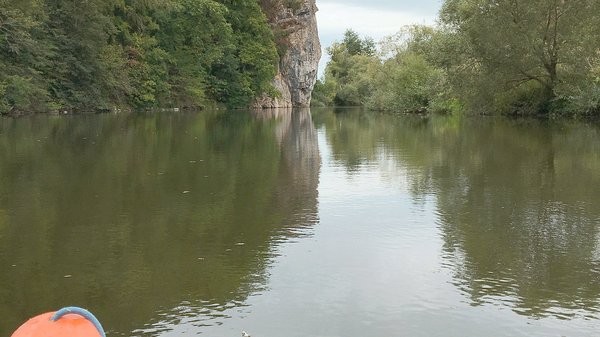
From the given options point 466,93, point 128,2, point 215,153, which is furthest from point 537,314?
point 128,2

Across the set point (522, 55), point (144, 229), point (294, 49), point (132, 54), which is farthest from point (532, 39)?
point (294, 49)

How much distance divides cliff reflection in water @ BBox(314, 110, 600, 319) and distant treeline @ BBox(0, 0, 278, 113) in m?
25.6

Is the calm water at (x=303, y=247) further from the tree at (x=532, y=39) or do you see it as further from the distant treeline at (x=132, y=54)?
the distant treeline at (x=132, y=54)

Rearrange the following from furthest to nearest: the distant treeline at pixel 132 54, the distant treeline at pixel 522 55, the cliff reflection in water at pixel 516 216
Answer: the distant treeline at pixel 132 54, the distant treeline at pixel 522 55, the cliff reflection in water at pixel 516 216

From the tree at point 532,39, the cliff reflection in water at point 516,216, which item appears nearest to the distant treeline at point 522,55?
the tree at point 532,39

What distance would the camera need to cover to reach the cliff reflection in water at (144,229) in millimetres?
5539

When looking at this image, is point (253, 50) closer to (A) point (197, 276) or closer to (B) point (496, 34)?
(B) point (496, 34)

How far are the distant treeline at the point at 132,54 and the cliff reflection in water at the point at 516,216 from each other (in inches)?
1009

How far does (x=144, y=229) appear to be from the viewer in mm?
8188

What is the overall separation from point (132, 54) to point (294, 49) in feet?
107

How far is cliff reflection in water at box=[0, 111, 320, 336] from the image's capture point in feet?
18.2

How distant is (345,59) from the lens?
127312mm

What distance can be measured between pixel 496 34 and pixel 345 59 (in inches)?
3650

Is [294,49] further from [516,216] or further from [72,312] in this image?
[72,312]
